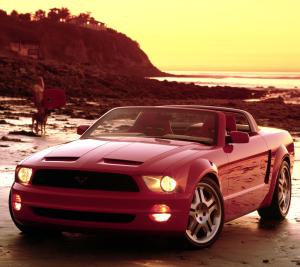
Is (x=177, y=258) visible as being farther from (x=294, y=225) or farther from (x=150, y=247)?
(x=294, y=225)

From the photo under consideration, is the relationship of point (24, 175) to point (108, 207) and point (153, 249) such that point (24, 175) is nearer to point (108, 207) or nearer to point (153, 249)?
point (108, 207)

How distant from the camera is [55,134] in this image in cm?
2578

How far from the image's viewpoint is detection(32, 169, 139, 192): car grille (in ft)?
25.0

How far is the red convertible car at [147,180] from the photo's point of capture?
7582 millimetres

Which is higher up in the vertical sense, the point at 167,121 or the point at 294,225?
the point at 167,121

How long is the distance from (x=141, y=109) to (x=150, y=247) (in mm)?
1889

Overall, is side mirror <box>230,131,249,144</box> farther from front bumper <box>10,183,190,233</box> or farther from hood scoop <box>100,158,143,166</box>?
hood scoop <box>100,158,143,166</box>

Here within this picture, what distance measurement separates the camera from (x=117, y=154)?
7984 mm

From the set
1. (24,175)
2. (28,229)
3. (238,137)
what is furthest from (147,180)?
(238,137)

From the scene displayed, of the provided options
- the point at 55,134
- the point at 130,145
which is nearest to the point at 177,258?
the point at 130,145

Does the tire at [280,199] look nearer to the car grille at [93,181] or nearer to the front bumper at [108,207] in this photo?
the front bumper at [108,207]

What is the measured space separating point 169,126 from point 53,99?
1719cm

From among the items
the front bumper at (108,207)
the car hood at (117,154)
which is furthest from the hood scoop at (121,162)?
the front bumper at (108,207)

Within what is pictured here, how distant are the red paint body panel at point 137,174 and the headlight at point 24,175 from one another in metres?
0.05
